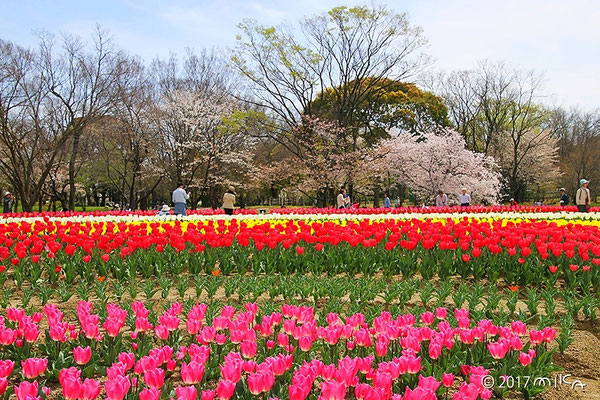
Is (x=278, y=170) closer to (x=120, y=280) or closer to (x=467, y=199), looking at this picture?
(x=467, y=199)

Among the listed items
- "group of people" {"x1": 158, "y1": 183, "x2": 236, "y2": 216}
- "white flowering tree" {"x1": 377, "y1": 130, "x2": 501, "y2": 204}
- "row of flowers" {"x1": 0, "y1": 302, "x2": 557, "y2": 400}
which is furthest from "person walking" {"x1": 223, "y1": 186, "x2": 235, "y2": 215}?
"white flowering tree" {"x1": 377, "y1": 130, "x2": 501, "y2": 204}

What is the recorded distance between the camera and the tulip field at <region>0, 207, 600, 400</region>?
2.13 m

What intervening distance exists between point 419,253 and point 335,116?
3083cm

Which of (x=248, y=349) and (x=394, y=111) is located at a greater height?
(x=394, y=111)

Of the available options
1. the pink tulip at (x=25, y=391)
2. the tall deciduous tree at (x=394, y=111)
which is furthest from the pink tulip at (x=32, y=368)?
the tall deciduous tree at (x=394, y=111)

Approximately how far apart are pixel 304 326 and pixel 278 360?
52 centimetres

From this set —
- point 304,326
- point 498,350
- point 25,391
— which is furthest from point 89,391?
point 498,350

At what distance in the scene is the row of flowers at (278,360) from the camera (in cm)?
194

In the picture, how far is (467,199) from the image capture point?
19.8 metres

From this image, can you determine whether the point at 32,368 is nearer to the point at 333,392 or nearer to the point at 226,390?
the point at 226,390

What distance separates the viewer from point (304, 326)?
2672 mm

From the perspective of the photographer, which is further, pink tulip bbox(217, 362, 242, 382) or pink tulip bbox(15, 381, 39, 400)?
pink tulip bbox(217, 362, 242, 382)

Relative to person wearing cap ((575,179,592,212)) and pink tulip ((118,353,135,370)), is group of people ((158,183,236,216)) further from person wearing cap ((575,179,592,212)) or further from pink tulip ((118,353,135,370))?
pink tulip ((118,353,135,370))
